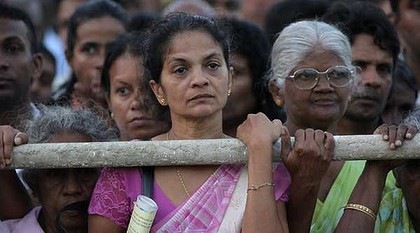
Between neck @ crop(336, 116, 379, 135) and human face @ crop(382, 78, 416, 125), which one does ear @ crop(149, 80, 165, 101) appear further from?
human face @ crop(382, 78, 416, 125)

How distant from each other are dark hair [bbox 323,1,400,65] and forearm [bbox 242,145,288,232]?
5.60ft

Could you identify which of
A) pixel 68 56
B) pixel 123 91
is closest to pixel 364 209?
pixel 123 91

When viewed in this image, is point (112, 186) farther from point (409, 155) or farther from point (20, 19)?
point (20, 19)

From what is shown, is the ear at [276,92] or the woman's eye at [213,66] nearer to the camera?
the woman's eye at [213,66]

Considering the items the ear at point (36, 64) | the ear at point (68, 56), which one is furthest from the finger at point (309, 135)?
the ear at point (68, 56)

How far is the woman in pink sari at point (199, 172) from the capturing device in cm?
447

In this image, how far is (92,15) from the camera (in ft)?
25.1

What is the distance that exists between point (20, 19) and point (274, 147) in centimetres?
231

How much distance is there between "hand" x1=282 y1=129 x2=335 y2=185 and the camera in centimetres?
447

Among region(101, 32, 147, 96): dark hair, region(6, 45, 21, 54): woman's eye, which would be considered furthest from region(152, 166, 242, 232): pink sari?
region(6, 45, 21, 54): woman's eye

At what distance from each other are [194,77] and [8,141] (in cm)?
71

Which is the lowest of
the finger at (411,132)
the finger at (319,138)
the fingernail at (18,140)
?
the fingernail at (18,140)

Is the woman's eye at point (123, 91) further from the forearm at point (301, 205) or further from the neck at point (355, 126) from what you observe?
the forearm at point (301, 205)

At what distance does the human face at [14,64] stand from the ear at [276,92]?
128 centimetres
